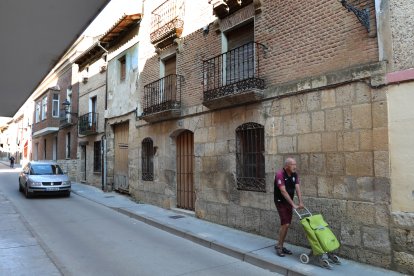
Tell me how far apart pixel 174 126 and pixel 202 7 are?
11.9 feet

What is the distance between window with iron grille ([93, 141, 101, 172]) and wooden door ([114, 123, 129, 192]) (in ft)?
7.41

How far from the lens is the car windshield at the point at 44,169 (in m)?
15.2

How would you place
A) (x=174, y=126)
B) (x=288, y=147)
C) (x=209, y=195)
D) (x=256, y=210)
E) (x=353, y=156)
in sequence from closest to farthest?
(x=353, y=156) → (x=288, y=147) → (x=256, y=210) → (x=209, y=195) → (x=174, y=126)

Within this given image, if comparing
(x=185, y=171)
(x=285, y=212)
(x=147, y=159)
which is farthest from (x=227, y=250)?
(x=147, y=159)

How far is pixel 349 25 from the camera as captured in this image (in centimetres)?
641

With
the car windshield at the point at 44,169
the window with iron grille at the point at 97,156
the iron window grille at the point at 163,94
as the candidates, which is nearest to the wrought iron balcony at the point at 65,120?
the window with iron grille at the point at 97,156

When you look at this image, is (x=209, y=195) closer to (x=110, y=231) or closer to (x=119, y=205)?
(x=110, y=231)

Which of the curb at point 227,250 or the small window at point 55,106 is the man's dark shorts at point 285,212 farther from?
the small window at point 55,106

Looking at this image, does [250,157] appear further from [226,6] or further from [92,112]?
[92,112]

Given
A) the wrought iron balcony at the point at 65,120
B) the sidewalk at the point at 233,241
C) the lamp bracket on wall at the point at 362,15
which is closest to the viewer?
the sidewalk at the point at 233,241

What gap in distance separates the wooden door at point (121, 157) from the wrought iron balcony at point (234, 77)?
21.6 ft

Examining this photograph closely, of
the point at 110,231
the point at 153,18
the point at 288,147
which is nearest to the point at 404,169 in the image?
the point at 288,147

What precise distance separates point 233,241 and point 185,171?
4054 mm

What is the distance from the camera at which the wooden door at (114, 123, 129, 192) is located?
1517cm
